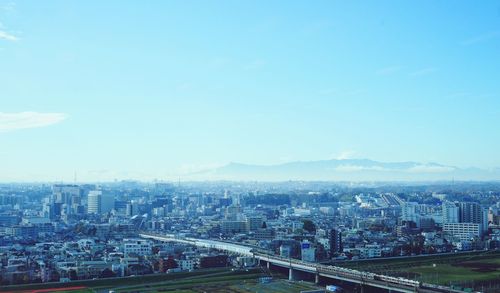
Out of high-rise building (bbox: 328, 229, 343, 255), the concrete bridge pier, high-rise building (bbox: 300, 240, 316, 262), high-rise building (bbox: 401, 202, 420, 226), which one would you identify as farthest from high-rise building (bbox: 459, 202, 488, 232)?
the concrete bridge pier

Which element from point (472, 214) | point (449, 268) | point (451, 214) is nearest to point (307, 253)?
point (449, 268)

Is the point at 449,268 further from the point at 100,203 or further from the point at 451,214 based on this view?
the point at 100,203

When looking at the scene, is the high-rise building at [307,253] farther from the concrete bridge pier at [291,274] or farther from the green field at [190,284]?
the green field at [190,284]

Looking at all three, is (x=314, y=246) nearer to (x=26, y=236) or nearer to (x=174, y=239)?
(x=174, y=239)

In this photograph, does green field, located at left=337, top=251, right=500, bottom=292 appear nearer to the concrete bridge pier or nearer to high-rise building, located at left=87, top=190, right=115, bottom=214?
the concrete bridge pier

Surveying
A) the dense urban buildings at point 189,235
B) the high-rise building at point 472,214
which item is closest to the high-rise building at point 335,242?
the dense urban buildings at point 189,235

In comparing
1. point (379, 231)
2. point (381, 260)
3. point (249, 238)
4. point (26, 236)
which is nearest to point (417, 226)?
point (379, 231)
